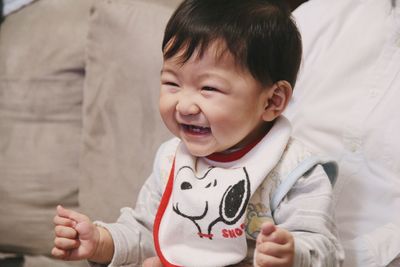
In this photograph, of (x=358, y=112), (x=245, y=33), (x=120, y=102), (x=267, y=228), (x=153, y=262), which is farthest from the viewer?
(x=120, y=102)

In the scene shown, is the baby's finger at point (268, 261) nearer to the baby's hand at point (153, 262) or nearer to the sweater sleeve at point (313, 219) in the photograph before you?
the sweater sleeve at point (313, 219)

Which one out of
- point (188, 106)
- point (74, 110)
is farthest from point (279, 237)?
point (74, 110)

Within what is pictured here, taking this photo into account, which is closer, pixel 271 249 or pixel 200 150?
pixel 271 249

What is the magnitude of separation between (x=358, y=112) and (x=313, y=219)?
316 mm

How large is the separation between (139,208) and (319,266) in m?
0.38

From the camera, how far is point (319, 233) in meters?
0.87

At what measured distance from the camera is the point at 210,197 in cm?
91

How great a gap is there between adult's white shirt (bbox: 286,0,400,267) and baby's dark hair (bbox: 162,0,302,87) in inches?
10.6

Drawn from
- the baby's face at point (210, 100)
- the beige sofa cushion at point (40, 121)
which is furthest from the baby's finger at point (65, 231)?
the beige sofa cushion at point (40, 121)

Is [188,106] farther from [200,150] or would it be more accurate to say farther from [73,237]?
[73,237]

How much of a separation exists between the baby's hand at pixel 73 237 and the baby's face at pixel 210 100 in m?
0.23

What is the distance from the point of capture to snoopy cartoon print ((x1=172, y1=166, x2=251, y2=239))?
89cm

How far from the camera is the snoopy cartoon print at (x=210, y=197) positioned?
35.0 inches

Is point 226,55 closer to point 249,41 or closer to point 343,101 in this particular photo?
point 249,41
